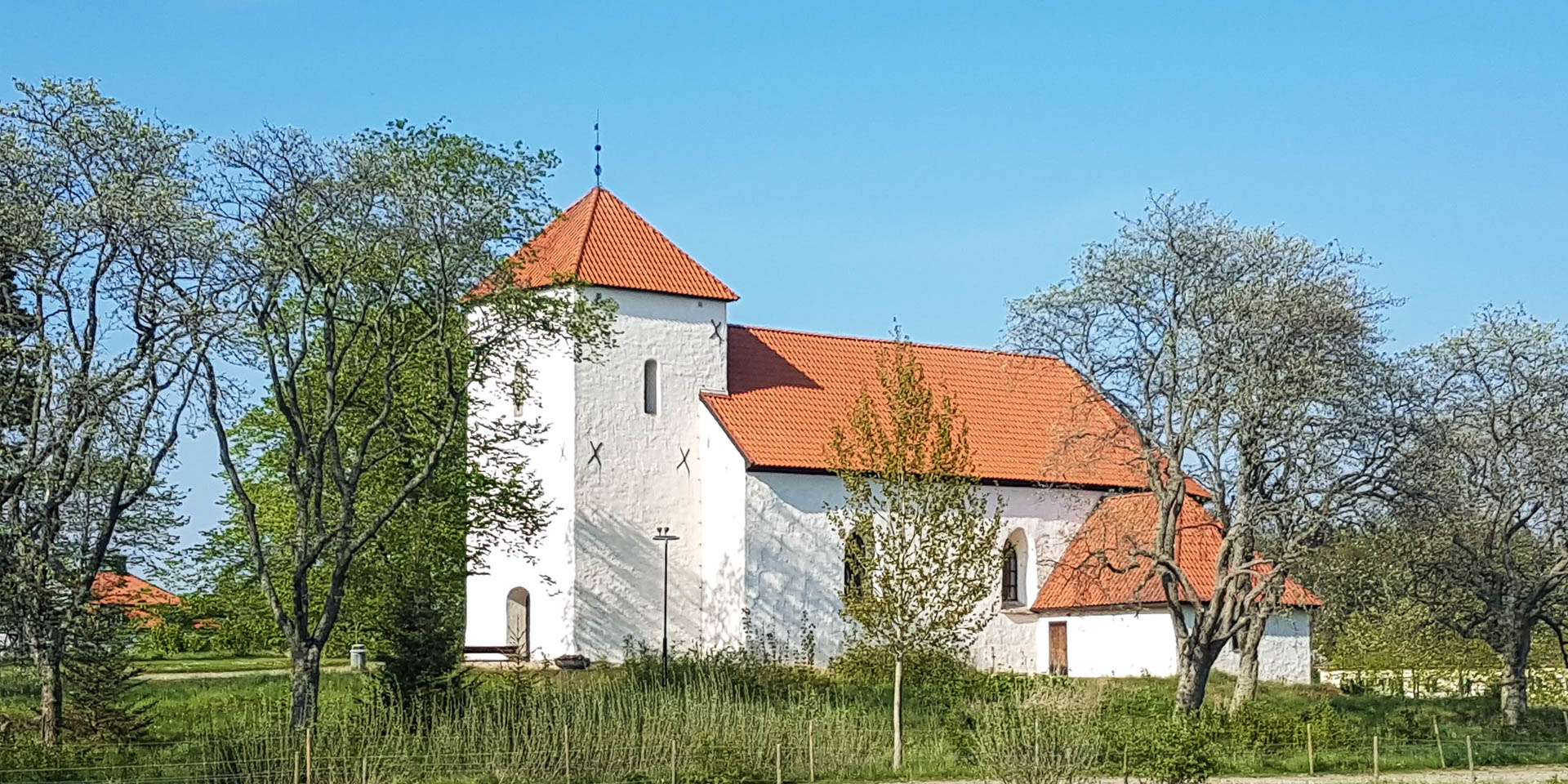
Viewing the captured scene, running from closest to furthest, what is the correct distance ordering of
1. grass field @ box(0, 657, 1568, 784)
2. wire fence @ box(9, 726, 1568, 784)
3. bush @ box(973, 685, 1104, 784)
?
bush @ box(973, 685, 1104, 784)
wire fence @ box(9, 726, 1568, 784)
grass field @ box(0, 657, 1568, 784)

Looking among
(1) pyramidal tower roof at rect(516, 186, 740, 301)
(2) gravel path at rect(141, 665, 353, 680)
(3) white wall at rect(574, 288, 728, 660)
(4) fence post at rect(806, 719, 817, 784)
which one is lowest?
(4) fence post at rect(806, 719, 817, 784)

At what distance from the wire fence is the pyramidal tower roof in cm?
1697

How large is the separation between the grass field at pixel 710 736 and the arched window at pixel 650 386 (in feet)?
30.7

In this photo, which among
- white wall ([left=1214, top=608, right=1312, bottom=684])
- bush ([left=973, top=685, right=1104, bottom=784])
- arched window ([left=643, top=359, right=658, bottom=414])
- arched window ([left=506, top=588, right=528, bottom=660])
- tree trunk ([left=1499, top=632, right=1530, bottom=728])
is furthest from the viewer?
arched window ([left=643, top=359, right=658, bottom=414])

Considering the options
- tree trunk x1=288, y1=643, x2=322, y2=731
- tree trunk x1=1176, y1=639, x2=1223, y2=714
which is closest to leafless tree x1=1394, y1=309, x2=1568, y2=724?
tree trunk x1=1176, y1=639, x2=1223, y2=714

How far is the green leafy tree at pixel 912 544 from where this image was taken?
23.8 meters

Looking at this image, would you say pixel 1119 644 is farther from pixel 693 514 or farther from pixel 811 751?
pixel 811 751

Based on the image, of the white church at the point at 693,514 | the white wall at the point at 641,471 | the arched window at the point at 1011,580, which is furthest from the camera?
the arched window at the point at 1011,580

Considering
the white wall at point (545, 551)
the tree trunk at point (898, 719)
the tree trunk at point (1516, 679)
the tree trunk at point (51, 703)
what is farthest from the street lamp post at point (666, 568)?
the tree trunk at point (1516, 679)

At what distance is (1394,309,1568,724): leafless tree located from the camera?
31.9 meters

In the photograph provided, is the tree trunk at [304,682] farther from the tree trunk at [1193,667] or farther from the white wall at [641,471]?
the tree trunk at [1193,667]

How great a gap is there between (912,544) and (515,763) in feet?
20.9

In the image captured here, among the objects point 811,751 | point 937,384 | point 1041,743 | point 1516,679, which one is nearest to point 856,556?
point 811,751

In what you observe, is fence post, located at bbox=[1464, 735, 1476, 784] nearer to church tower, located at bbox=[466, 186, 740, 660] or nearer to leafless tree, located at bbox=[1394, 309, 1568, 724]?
leafless tree, located at bbox=[1394, 309, 1568, 724]
